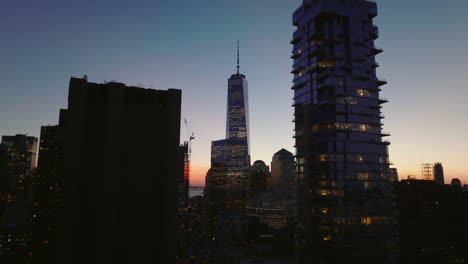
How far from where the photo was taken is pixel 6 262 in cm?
12900

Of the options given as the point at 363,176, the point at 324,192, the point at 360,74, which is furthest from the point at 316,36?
the point at 324,192

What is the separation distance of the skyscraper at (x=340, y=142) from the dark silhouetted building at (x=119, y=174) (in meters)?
80.8

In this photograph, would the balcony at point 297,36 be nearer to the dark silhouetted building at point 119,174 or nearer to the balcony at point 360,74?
the balcony at point 360,74

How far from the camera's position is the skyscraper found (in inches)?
4136

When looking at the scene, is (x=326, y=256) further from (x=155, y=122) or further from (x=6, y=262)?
(x=6, y=262)

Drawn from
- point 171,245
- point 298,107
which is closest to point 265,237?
point 298,107

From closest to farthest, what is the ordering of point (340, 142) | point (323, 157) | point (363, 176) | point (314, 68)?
point (340, 142) < point (323, 157) < point (363, 176) < point (314, 68)

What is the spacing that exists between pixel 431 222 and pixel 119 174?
153224 mm

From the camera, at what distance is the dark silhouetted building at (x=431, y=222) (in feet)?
425

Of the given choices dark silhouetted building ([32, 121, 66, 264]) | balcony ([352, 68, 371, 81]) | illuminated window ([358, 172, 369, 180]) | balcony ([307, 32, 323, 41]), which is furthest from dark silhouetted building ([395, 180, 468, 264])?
dark silhouetted building ([32, 121, 66, 264])

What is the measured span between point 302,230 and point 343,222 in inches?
616

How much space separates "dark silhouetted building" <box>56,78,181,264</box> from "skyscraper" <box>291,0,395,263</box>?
8080 cm

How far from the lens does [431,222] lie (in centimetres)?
14212

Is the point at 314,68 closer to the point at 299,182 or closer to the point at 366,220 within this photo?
the point at 299,182
